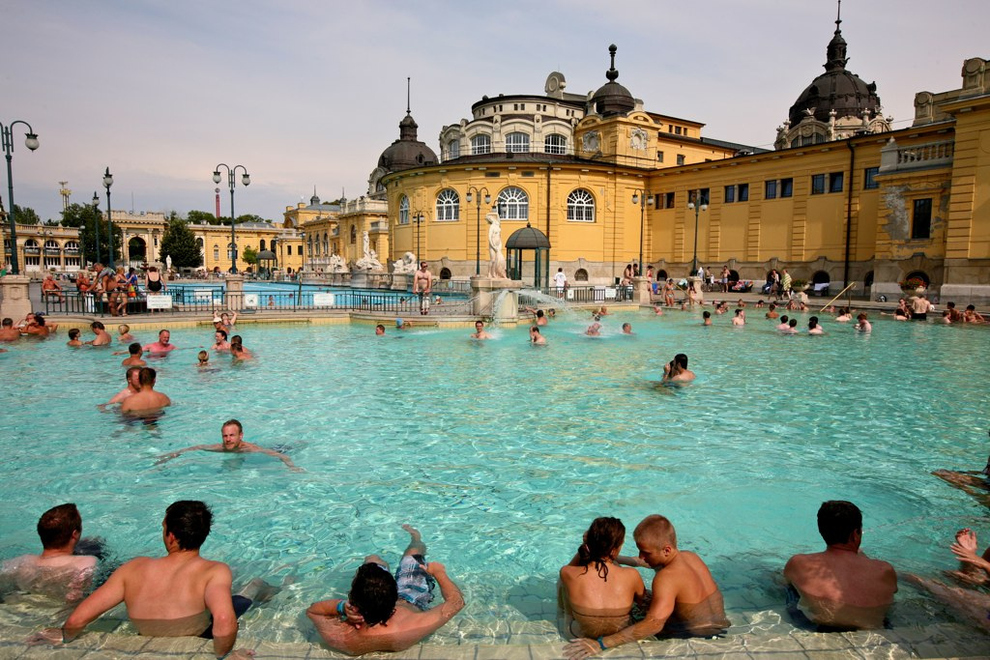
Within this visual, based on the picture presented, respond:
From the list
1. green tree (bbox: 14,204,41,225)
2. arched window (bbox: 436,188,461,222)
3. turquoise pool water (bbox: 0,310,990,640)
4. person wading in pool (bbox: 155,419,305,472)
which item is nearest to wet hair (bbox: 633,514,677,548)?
turquoise pool water (bbox: 0,310,990,640)

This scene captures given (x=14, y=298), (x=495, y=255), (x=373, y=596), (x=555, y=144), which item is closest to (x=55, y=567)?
(x=373, y=596)

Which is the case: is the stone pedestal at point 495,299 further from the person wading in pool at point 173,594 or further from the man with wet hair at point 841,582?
the person wading in pool at point 173,594

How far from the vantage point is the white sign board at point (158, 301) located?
21.1m

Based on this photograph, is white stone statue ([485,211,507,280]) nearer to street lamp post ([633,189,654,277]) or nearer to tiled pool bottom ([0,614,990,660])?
tiled pool bottom ([0,614,990,660])

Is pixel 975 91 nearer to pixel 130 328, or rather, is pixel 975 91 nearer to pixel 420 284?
pixel 420 284

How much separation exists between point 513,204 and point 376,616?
141ft

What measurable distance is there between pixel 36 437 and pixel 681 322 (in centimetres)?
2086

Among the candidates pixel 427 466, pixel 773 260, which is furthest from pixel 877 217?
pixel 427 466

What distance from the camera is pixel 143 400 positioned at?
377 inches

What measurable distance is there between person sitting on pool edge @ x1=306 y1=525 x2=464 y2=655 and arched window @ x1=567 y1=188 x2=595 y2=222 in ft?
141

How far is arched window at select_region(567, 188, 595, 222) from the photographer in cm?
4559

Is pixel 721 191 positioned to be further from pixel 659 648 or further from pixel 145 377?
pixel 659 648

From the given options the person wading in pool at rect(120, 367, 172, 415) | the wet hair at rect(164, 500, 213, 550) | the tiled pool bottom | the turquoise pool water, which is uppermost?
the wet hair at rect(164, 500, 213, 550)

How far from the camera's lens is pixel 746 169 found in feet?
134
